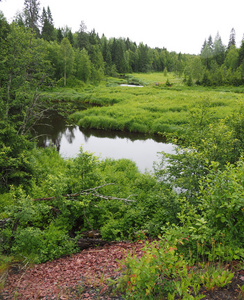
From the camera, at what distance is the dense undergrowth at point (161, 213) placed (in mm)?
3244

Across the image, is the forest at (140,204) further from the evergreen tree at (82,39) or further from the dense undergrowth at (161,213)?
the evergreen tree at (82,39)

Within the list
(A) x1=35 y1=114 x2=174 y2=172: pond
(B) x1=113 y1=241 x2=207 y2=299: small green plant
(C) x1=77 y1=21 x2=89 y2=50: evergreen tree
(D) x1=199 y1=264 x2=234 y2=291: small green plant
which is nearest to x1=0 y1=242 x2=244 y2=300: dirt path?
(D) x1=199 y1=264 x2=234 y2=291: small green plant

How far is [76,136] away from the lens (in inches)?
808

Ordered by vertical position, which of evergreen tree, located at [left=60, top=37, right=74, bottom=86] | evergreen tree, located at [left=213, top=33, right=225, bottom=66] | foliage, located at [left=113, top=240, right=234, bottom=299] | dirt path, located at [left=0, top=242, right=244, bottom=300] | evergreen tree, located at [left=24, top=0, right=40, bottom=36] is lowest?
dirt path, located at [left=0, top=242, right=244, bottom=300]

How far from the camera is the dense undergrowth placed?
3.24 m

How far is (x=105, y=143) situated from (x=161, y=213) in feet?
41.2

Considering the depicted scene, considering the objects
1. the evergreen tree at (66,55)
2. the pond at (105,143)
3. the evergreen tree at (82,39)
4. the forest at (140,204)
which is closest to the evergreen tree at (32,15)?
the forest at (140,204)

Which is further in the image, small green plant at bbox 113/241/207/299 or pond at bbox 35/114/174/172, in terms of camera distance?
pond at bbox 35/114/174/172

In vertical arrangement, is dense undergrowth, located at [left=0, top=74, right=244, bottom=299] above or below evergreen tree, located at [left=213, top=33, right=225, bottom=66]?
below

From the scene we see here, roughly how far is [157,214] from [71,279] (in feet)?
10.3

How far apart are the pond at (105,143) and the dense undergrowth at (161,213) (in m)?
5.29

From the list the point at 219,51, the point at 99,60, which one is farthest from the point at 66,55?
the point at 219,51

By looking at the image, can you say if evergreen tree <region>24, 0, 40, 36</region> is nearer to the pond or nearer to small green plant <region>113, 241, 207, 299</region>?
the pond

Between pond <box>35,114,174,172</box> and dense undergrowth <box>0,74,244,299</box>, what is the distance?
17.4 ft
